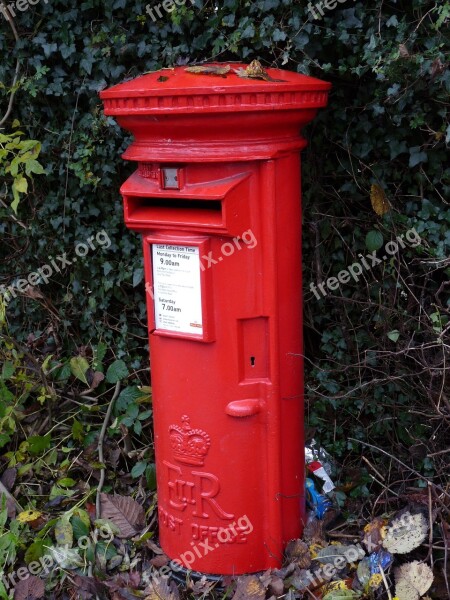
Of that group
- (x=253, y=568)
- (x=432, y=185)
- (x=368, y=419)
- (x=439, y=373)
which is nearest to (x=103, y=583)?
(x=253, y=568)

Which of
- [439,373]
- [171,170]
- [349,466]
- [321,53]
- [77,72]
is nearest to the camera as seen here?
[171,170]

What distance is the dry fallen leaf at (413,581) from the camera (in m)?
2.45

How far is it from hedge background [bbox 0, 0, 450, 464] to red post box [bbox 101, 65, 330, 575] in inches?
16.8

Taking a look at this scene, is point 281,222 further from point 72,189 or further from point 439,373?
point 72,189

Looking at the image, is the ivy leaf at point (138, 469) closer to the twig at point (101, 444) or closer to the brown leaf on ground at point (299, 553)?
the twig at point (101, 444)

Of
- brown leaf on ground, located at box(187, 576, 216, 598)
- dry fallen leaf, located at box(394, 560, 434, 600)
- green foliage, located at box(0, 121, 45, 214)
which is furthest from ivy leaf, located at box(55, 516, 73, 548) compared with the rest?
green foliage, located at box(0, 121, 45, 214)

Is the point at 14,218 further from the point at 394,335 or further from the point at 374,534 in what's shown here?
the point at 374,534

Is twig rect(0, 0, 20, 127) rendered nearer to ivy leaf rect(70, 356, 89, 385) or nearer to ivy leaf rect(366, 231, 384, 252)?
ivy leaf rect(70, 356, 89, 385)

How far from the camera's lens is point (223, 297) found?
7.98 feet

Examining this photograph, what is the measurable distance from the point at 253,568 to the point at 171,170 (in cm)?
144

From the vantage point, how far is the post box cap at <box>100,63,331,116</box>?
2201 mm

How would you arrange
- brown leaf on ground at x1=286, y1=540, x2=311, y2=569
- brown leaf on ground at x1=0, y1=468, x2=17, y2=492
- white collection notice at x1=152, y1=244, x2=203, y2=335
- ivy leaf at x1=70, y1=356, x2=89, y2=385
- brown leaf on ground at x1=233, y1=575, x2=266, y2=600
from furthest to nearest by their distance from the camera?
ivy leaf at x1=70, y1=356, x2=89, y2=385, brown leaf on ground at x1=0, y1=468, x2=17, y2=492, brown leaf on ground at x1=286, y1=540, x2=311, y2=569, brown leaf on ground at x1=233, y1=575, x2=266, y2=600, white collection notice at x1=152, y1=244, x2=203, y2=335

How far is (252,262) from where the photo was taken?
2422mm

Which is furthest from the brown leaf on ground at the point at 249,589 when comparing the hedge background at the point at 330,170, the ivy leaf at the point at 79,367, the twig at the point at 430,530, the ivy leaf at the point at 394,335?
the ivy leaf at the point at 79,367
